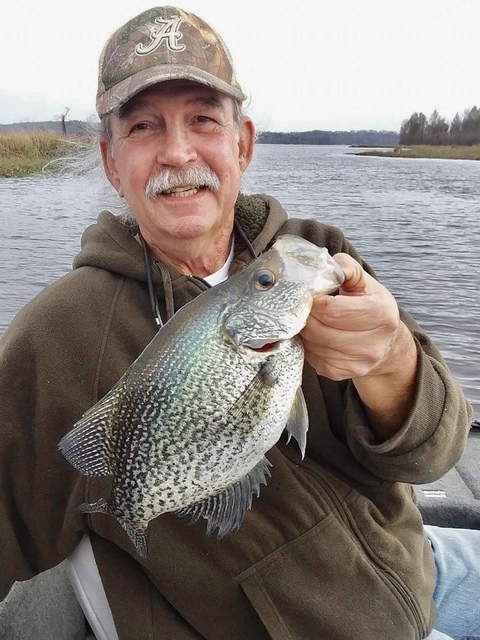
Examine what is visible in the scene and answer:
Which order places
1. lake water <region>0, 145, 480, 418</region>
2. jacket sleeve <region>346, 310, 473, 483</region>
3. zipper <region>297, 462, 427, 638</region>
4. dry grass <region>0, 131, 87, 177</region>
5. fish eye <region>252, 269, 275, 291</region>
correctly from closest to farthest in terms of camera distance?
1. fish eye <region>252, 269, 275, 291</region>
2. jacket sleeve <region>346, 310, 473, 483</region>
3. zipper <region>297, 462, 427, 638</region>
4. lake water <region>0, 145, 480, 418</region>
5. dry grass <region>0, 131, 87, 177</region>

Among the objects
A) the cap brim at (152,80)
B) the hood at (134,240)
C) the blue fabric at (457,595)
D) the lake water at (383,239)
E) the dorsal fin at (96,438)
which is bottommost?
the lake water at (383,239)

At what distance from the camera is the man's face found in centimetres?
256

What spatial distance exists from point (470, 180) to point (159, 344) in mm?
46932

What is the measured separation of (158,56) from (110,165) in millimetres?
588

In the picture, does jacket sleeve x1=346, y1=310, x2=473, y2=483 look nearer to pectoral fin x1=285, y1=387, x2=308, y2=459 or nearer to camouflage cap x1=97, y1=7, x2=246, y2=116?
pectoral fin x1=285, y1=387, x2=308, y2=459

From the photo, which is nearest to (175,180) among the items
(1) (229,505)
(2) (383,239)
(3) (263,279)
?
(3) (263,279)

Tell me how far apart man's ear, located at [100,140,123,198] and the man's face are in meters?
0.19

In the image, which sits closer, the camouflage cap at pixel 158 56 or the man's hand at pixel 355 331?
the man's hand at pixel 355 331

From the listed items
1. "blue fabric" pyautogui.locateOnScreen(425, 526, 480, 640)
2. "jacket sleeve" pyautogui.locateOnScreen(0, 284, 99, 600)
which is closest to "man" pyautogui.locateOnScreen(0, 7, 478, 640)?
"jacket sleeve" pyautogui.locateOnScreen(0, 284, 99, 600)

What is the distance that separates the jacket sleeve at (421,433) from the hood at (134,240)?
763 mm

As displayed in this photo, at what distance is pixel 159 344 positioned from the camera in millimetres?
1959

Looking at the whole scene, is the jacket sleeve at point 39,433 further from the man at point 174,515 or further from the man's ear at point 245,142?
the man's ear at point 245,142

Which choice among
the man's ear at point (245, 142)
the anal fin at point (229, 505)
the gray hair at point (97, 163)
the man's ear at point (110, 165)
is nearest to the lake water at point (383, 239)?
the gray hair at point (97, 163)

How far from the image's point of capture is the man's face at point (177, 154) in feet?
8.39
